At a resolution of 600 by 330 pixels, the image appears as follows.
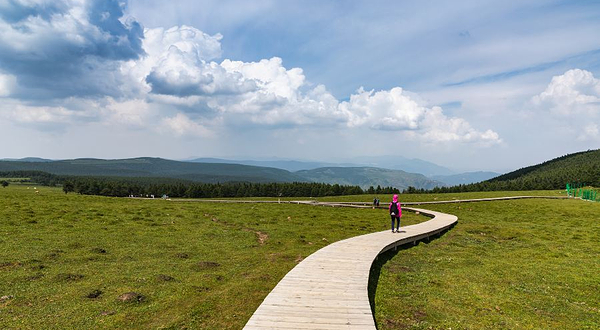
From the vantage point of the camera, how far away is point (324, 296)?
12.2 m

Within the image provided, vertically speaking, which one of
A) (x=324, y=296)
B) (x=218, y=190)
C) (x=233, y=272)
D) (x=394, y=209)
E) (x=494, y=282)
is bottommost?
(x=218, y=190)

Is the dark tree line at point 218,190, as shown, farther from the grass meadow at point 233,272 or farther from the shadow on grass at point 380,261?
the shadow on grass at point 380,261

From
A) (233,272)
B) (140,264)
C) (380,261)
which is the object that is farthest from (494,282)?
(140,264)

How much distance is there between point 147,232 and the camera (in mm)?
26500

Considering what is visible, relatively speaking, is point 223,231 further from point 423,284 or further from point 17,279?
point 423,284

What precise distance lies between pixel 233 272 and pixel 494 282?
13.8 metres

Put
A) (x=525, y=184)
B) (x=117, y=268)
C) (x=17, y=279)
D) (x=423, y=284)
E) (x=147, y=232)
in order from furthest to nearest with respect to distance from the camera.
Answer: (x=525, y=184)
(x=147, y=232)
(x=117, y=268)
(x=423, y=284)
(x=17, y=279)

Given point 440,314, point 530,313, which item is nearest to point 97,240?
point 440,314

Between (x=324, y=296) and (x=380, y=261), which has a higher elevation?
(x=324, y=296)

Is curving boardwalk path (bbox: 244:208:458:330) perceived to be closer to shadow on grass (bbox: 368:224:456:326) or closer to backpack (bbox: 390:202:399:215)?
shadow on grass (bbox: 368:224:456:326)

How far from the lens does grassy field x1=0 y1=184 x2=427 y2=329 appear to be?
38.9ft

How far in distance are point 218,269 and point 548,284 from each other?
17.4m

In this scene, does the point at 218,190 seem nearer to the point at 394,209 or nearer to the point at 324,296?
the point at 394,209

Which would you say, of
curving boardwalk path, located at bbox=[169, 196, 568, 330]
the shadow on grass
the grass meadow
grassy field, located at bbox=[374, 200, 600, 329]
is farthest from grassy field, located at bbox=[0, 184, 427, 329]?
grassy field, located at bbox=[374, 200, 600, 329]
